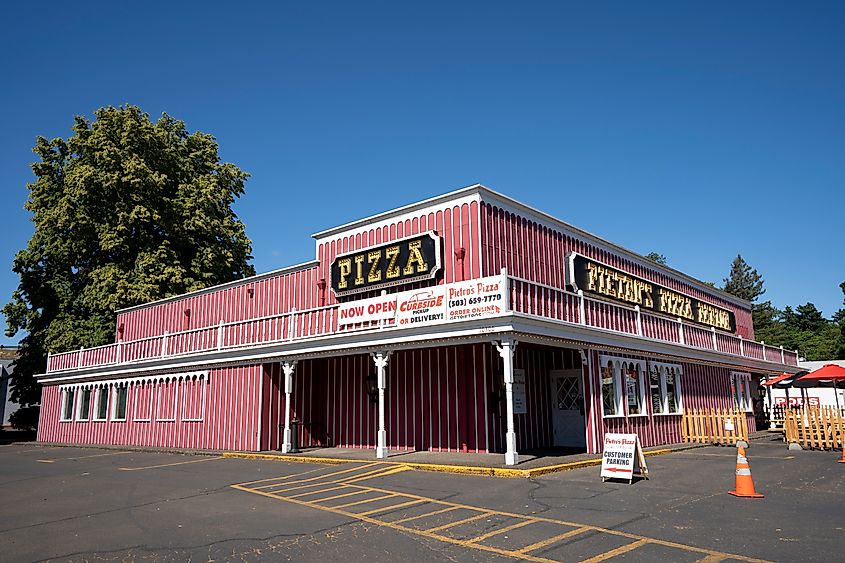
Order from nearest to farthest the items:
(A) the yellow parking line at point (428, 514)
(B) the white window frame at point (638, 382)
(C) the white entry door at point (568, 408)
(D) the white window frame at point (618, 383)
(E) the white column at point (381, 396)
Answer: (A) the yellow parking line at point (428, 514)
(E) the white column at point (381, 396)
(D) the white window frame at point (618, 383)
(B) the white window frame at point (638, 382)
(C) the white entry door at point (568, 408)

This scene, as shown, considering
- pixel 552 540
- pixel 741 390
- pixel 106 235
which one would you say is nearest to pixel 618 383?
pixel 552 540

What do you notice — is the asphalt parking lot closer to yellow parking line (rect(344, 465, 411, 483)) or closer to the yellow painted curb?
yellow parking line (rect(344, 465, 411, 483))

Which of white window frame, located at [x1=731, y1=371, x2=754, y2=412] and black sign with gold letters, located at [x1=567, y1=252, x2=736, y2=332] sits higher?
black sign with gold letters, located at [x1=567, y1=252, x2=736, y2=332]

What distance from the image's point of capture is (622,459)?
11.6 m

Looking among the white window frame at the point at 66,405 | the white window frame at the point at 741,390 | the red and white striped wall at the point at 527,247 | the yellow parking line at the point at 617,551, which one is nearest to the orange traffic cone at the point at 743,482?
the yellow parking line at the point at 617,551

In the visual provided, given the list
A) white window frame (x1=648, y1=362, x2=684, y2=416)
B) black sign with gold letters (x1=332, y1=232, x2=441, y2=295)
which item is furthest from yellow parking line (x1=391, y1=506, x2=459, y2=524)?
white window frame (x1=648, y1=362, x2=684, y2=416)

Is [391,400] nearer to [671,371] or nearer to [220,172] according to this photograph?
[671,371]

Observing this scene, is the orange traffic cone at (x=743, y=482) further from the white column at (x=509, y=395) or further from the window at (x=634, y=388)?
the window at (x=634, y=388)

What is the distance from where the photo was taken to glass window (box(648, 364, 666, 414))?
63.5 ft

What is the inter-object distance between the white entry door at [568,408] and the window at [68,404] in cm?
2304

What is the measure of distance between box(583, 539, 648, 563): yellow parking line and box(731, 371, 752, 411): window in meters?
21.1

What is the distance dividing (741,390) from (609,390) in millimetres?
12716

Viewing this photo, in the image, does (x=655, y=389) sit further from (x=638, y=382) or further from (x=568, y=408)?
(x=568, y=408)

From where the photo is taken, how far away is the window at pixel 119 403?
25.9m
